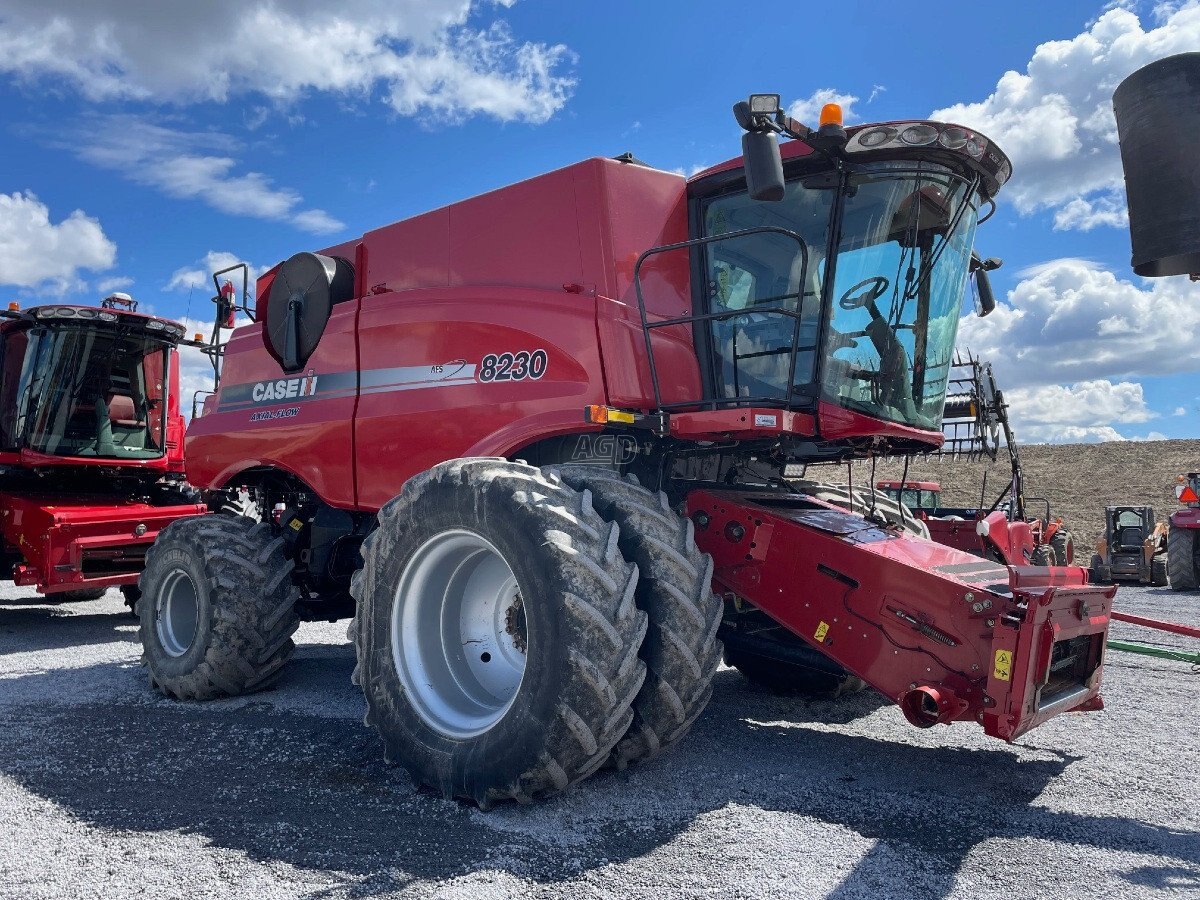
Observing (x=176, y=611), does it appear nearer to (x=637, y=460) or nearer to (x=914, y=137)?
(x=637, y=460)

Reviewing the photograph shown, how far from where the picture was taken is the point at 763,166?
12.3 feet

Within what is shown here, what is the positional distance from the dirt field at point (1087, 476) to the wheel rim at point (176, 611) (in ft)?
78.2

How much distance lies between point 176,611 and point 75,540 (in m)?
3.37

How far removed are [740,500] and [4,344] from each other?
30.6 feet

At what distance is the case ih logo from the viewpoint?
19.5 feet

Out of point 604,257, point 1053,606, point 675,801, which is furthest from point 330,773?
point 1053,606

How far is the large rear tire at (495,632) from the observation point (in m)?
3.41

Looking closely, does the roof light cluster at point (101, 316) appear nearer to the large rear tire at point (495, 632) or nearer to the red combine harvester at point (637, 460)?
the red combine harvester at point (637, 460)

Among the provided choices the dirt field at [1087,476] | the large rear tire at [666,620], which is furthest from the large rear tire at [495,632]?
the dirt field at [1087,476]

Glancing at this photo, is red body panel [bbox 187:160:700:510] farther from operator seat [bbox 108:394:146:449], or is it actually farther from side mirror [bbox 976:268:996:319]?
operator seat [bbox 108:394:146:449]

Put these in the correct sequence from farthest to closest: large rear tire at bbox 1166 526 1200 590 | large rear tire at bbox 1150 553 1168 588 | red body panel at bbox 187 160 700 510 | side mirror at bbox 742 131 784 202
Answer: large rear tire at bbox 1150 553 1168 588, large rear tire at bbox 1166 526 1200 590, red body panel at bbox 187 160 700 510, side mirror at bbox 742 131 784 202

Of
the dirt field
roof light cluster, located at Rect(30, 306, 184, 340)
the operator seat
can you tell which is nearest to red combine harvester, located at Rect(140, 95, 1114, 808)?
roof light cluster, located at Rect(30, 306, 184, 340)

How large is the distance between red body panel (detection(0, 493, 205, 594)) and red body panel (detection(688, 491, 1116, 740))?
7.11 metres

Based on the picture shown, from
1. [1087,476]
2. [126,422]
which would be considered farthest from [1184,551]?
[1087,476]
